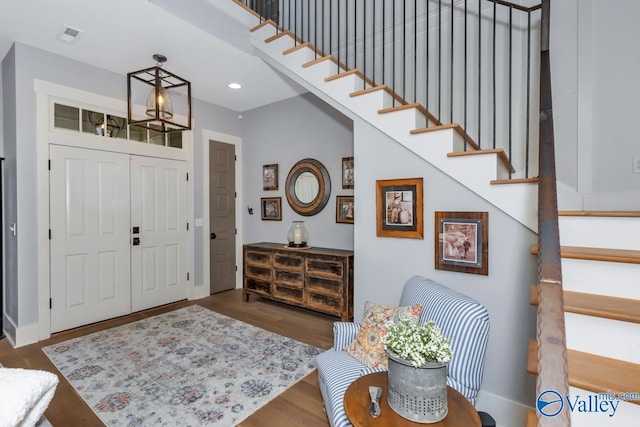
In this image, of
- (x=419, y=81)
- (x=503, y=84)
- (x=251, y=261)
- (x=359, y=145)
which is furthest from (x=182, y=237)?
(x=503, y=84)

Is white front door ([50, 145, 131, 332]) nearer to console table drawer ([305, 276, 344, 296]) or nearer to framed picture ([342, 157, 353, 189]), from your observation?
console table drawer ([305, 276, 344, 296])

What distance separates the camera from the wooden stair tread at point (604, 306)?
1196mm

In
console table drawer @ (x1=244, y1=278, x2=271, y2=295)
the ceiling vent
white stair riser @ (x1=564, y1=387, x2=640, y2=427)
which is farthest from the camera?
console table drawer @ (x1=244, y1=278, x2=271, y2=295)

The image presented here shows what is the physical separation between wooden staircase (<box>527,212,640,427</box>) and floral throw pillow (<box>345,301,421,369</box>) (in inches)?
24.5

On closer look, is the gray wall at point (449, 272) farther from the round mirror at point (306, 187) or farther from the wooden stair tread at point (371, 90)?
the round mirror at point (306, 187)

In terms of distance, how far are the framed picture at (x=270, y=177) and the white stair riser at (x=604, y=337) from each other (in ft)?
12.7

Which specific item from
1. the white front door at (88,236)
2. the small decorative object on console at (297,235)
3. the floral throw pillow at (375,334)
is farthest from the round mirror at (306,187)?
the floral throw pillow at (375,334)

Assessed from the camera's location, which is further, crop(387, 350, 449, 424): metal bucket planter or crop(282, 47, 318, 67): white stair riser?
crop(282, 47, 318, 67): white stair riser

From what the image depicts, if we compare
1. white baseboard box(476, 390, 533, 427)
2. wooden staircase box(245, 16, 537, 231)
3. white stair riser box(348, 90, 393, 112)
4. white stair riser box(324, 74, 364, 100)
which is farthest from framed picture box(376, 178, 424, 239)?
white baseboard box(476, 390, 533, 427)

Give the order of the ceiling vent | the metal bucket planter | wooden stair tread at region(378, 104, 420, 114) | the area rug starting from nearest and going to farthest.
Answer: the metal bucket planter
the area rug
wooden stair tread at region(378, 104, 420, 114)
the ceiling vent

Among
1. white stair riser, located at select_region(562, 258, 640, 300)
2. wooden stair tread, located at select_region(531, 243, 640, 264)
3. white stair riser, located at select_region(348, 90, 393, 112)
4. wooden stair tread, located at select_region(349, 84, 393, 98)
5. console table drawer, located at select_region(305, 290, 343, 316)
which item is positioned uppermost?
wooden stair tread, located at select_region(349, 84, 393, 98)

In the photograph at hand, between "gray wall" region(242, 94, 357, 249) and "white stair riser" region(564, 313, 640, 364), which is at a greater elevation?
"gray wall" region(242, 94, 357, 249)

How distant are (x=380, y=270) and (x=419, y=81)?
6.38 feet

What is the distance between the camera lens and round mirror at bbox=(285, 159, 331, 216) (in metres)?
4.12
